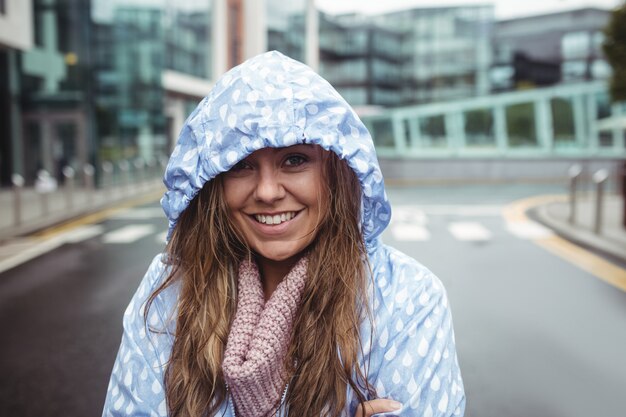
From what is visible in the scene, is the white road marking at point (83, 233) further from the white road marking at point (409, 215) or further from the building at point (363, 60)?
the building at point (363, 60)

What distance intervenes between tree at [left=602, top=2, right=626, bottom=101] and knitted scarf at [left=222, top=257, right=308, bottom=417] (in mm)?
11928

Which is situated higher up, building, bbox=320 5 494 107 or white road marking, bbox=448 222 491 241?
building, bbox=320 5 494 107

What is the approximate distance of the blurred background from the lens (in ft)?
15.3

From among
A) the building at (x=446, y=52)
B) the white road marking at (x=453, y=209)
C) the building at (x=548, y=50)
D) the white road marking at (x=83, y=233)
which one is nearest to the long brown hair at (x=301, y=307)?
the white road marking at (x=83, y=233)

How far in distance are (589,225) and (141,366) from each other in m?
11.2

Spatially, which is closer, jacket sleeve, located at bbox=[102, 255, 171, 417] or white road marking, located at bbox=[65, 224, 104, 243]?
jacket sleeve, located at bbox=[102, 255, 171, 417]

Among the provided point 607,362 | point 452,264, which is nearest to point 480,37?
point 452,264

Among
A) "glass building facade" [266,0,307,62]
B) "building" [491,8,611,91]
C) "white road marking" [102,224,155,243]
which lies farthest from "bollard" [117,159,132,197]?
"glass building facade" [266,0,307,62]

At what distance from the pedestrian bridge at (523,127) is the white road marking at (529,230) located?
50.5 ft

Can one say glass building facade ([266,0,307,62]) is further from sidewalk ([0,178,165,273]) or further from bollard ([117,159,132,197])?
sidewalk ([0,178,165,273])

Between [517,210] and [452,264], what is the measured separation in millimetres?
7432

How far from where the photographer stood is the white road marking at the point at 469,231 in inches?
424

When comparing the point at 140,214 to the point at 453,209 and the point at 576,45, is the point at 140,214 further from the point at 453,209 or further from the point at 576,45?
the point at 576,45

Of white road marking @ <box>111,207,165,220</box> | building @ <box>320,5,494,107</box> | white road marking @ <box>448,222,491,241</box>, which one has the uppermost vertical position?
building @ <box>320,5,494,107</box>
